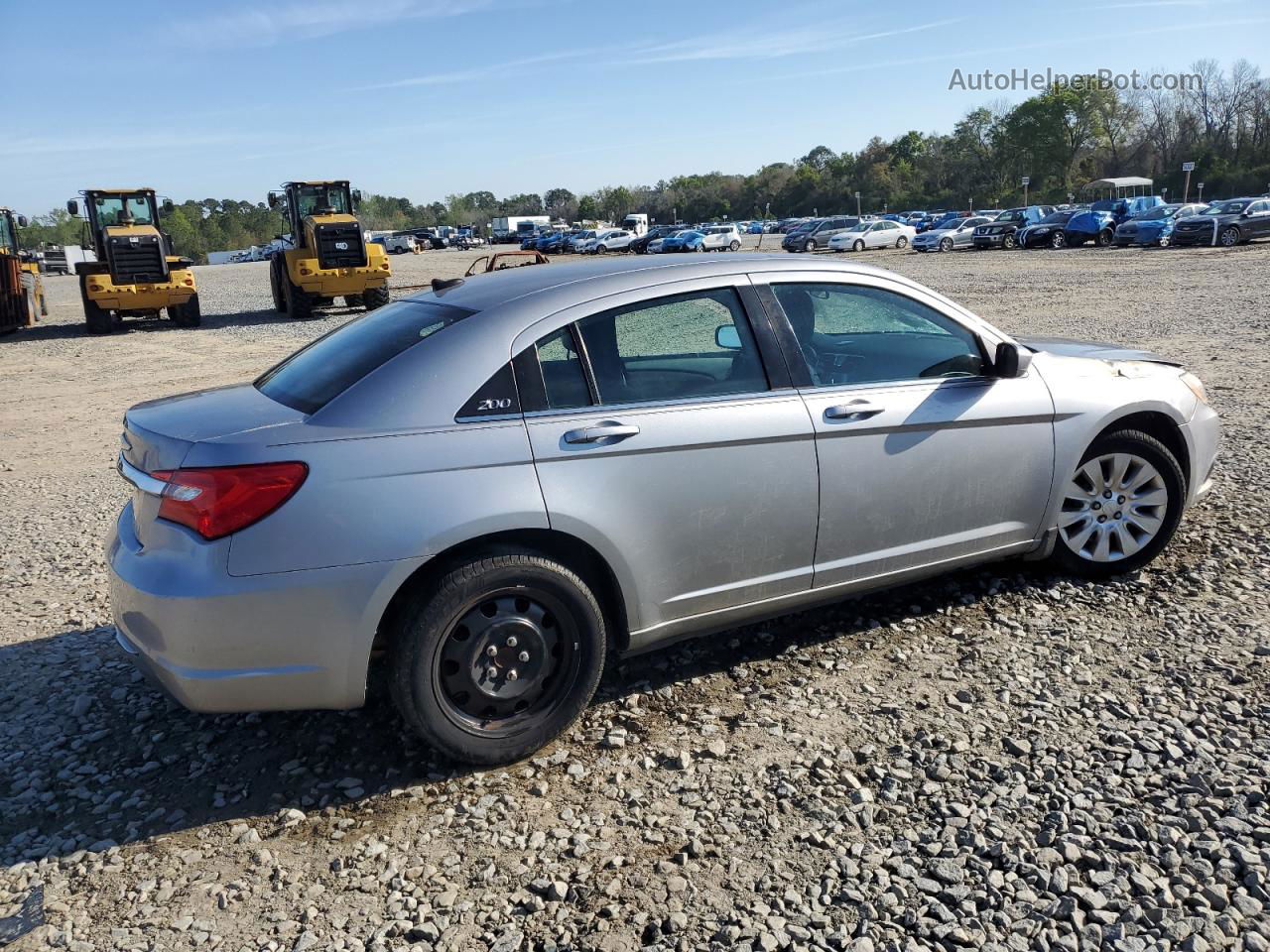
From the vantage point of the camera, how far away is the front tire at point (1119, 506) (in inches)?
190

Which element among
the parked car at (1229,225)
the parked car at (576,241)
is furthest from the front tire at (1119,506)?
the parked car at (576,241)

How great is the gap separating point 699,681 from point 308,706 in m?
1.61

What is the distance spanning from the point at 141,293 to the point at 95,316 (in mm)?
1306

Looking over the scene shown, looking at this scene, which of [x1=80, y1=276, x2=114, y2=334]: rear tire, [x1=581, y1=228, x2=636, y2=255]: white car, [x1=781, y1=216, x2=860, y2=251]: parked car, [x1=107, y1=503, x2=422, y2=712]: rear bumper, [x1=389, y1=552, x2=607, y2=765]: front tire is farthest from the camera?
[x1=581, y1=228, x2=636, y2=255]: white car

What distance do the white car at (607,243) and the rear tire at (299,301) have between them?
3835 cm

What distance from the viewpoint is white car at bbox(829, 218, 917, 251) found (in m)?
45.5

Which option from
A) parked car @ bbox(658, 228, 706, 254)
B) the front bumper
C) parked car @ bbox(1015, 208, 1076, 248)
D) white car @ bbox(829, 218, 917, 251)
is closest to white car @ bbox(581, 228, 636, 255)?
parked car @ bbox(658, 228, 706, 254)

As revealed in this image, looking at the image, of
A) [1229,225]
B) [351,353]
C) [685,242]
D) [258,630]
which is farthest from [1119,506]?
[685,242]

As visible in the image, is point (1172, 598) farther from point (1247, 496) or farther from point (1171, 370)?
point (1247, 496)

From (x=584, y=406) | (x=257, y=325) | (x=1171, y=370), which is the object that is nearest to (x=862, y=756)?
(x=584, y=406)

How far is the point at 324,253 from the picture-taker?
22.7 m

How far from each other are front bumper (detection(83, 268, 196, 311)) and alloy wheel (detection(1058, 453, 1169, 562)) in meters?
22.2

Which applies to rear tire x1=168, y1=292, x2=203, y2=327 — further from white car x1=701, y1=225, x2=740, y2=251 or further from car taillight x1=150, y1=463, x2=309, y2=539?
white car x1=701, y1=225, x2=740, y2=251

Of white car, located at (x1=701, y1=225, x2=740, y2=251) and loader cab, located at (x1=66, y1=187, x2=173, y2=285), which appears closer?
loader cab, located at (x1=66, y1=187, x2=173, y2=285)
